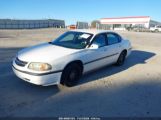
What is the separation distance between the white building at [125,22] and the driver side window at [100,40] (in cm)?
6133

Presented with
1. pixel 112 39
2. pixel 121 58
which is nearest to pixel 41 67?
pixel 112 39

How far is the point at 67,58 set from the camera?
4.83 metres

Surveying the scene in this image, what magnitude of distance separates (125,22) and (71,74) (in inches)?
2632

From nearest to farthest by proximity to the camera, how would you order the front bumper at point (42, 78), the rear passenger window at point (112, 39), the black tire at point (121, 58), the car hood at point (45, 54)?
the front bumper at point (42, 78) → the car hood at point (45, 54) → the rear passenger window at point (112, 39) → the black tire at point (121, 58)

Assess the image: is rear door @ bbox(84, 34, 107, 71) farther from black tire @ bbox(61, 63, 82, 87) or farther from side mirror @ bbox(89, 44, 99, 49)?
black tire @ bbox(61, 63, 82, 87)

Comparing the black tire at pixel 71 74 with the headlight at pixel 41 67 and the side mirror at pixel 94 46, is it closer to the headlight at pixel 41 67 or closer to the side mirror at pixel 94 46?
the headlight at pixel 41 67

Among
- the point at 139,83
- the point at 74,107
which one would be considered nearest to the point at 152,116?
the point at 74,107

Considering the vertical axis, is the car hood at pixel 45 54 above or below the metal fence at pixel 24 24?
below

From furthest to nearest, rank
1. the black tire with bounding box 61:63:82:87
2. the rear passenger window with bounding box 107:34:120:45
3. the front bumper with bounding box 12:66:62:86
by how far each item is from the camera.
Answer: the rear passenger window with bounding box 107:34:120:45, the black tire with bounding box 61:63:82:87, the front bumper with bounding box 12:66:62:86

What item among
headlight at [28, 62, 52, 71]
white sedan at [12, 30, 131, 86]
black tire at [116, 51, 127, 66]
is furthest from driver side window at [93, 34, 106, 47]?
headlight at [28, 62, 52, 71]

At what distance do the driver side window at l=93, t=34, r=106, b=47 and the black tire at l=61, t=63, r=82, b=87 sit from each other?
1.17 m

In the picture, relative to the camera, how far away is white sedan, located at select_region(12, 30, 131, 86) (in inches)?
179

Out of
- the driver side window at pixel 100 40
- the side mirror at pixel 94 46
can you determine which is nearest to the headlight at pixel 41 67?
the side mirror at pixel 94 46

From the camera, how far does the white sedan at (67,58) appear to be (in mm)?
4536
